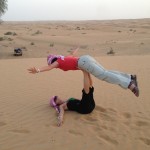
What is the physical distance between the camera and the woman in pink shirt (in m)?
5.89

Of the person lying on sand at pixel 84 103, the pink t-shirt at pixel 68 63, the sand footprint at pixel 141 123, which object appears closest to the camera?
the sand footprint at pixel 141 123

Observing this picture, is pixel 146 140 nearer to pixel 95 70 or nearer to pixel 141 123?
pixel 141 123

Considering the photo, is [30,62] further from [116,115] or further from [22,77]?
[116,115]

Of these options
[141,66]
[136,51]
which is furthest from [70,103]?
[136,51]

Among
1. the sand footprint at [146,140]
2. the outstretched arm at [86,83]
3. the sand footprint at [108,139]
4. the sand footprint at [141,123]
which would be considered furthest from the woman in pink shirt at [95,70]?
the sand footprint at [108,139]

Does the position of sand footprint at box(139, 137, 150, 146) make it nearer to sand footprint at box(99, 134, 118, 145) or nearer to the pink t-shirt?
sand footprint at box(99, 134, 118, 145)

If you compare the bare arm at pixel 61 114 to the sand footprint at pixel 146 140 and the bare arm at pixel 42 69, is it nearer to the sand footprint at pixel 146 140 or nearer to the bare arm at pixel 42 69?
the bare arm at pixel 42 69

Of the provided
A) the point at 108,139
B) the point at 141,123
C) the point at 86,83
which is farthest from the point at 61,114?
the point at 141,123

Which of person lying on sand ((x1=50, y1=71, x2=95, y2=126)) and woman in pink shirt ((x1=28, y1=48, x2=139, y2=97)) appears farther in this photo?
person lying on sand ((x1=50, y1=71, x2=95, y2=126))

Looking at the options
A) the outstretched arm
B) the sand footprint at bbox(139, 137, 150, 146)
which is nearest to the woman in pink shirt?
the outstretched arm

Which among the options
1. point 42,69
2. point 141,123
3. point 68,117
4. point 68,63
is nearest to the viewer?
point 42,69

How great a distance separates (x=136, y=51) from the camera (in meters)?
22.1

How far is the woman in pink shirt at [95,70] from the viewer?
589 centimetres

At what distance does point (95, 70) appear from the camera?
5.96 m
